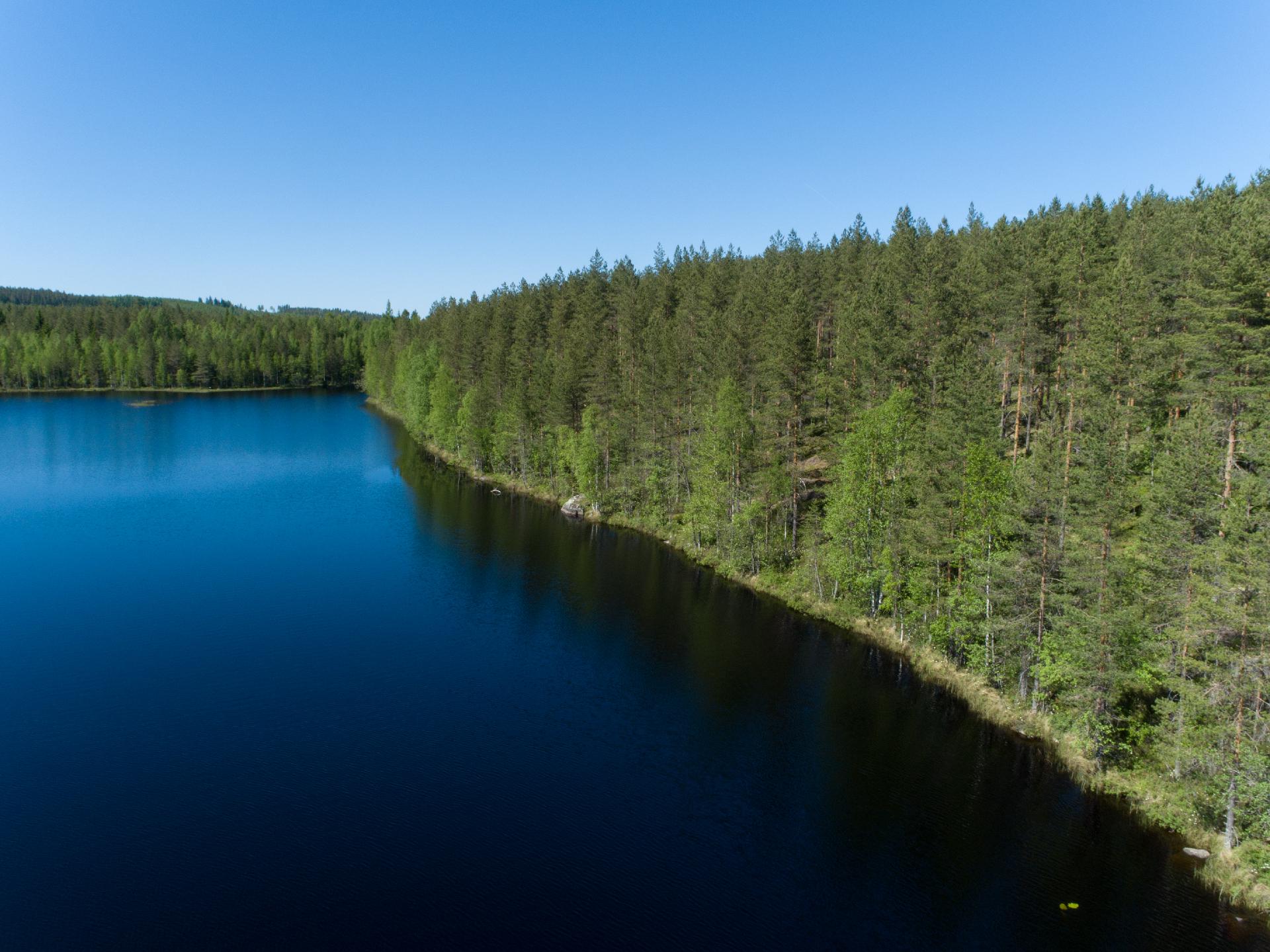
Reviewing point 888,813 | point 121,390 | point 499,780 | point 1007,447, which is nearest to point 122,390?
point 121,390

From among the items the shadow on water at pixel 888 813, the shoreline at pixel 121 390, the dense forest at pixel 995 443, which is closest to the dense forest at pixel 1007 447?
the dense forest at pixel 995 443

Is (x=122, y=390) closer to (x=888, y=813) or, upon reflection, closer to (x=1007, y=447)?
(x=1007, y=447)

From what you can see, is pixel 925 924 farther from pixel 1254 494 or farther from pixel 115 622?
pixel 115 622

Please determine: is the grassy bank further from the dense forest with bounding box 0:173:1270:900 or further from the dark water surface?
the dark water surface

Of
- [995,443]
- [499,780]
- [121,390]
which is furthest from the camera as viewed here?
[121,390]

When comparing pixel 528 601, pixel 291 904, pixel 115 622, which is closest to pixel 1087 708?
pixel 291 904
